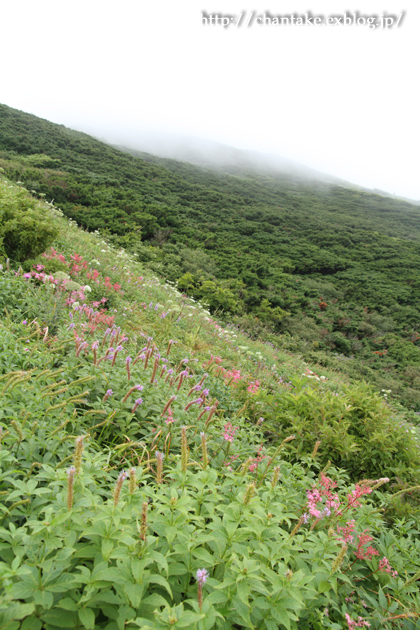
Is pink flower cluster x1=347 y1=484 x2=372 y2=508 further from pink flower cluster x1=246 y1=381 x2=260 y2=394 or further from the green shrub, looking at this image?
the green shrub

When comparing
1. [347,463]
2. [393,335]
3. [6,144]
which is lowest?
[393,335]

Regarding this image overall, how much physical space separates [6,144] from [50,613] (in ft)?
111

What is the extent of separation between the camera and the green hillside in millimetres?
15570

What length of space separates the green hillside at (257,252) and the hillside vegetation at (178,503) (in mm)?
10758

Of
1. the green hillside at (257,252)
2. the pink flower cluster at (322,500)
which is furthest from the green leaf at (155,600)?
the green hillside at (257,252)

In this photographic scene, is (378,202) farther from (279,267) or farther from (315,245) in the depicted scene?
(279,267)

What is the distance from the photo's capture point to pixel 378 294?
21234 mm

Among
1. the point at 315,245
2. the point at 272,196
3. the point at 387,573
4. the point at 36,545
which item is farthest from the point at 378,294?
the point at 272,196

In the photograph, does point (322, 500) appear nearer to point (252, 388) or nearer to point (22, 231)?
point (252, 388)

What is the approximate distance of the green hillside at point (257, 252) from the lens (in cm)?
1557

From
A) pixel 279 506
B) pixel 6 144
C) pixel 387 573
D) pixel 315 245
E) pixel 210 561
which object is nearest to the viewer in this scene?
pixel 210 561

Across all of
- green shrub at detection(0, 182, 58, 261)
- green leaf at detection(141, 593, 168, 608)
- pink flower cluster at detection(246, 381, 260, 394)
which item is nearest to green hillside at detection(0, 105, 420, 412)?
green shrub at detection(0, 182, 58, 261)

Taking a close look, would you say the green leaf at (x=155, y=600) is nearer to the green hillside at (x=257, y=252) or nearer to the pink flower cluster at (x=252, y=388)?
the pink flower cluster at (x=252, y=388)

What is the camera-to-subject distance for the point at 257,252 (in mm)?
24078
